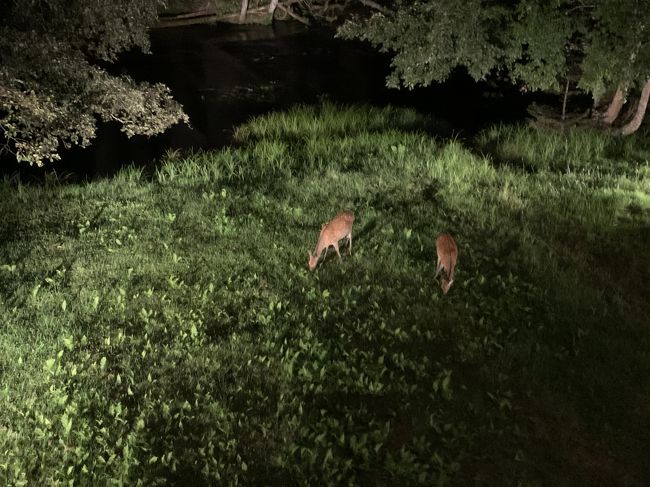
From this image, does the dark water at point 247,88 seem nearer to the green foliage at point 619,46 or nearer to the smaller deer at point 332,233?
the green foliage at point 619,46

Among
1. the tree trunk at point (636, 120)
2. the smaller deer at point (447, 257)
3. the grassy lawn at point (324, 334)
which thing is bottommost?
the grassy lawn at point (324, 334)

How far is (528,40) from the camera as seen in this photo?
1073 centimetres

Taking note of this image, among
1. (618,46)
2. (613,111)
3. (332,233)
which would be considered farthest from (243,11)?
(332,233)

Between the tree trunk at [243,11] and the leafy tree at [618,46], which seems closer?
the leafy tree at [618,46]

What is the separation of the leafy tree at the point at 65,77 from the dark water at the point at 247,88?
329 cm

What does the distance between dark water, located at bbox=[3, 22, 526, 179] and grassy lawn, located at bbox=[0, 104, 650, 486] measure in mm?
4399

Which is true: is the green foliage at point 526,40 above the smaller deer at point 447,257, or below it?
above

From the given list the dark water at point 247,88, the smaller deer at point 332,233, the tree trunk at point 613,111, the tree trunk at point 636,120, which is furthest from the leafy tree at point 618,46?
the smaller deer at point 332,233

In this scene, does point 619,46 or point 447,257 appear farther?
point 619,46

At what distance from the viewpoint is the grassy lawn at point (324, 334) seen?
3.91 metres

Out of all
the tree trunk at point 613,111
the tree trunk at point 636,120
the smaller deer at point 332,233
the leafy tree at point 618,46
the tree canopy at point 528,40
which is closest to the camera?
the smaller deer at point 332,233

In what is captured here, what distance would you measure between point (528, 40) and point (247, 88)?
349 inches

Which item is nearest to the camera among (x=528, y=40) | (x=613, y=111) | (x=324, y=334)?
(x=324, y=334)

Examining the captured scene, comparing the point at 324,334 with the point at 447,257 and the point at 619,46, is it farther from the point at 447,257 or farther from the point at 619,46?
the point at 619,46
